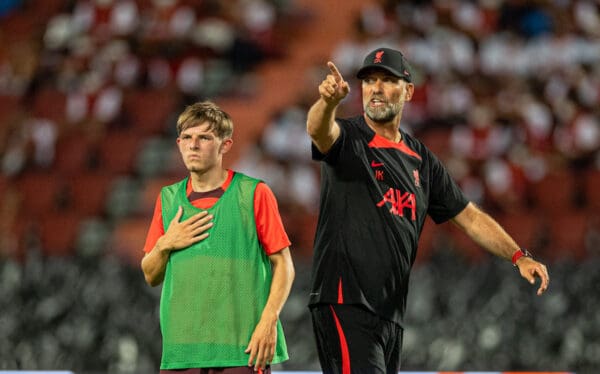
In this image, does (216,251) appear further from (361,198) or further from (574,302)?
(574,302)

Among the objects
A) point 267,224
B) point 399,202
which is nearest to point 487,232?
point 399,202

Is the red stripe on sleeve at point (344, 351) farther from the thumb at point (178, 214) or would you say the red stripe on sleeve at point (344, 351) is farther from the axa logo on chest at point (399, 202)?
the thumb at point (178, 214)

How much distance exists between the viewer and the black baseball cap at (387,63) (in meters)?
3.81

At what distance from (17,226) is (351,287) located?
6121 millimetres

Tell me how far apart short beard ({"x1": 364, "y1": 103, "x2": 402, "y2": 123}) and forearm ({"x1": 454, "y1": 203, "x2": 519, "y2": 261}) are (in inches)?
25.3

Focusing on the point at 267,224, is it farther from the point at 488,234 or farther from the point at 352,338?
the point at 488,234

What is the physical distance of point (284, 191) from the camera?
9.02 meters

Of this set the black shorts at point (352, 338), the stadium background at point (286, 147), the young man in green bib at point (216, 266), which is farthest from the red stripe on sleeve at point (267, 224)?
the stadium background at point (286, 147)

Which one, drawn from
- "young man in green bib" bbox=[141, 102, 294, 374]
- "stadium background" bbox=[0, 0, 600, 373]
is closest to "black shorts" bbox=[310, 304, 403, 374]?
"young man in green bib" bbox=[141, 102, 294, 374]

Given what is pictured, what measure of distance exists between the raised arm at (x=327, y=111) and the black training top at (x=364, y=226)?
0.06 meters

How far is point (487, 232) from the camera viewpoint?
419 cm

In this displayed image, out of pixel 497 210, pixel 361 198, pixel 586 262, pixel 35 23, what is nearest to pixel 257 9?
pixel 35 23

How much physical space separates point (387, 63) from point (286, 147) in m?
5.81

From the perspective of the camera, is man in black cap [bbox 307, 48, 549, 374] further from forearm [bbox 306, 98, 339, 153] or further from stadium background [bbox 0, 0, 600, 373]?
stadium background [bbox 0, 0, 600, 373]
